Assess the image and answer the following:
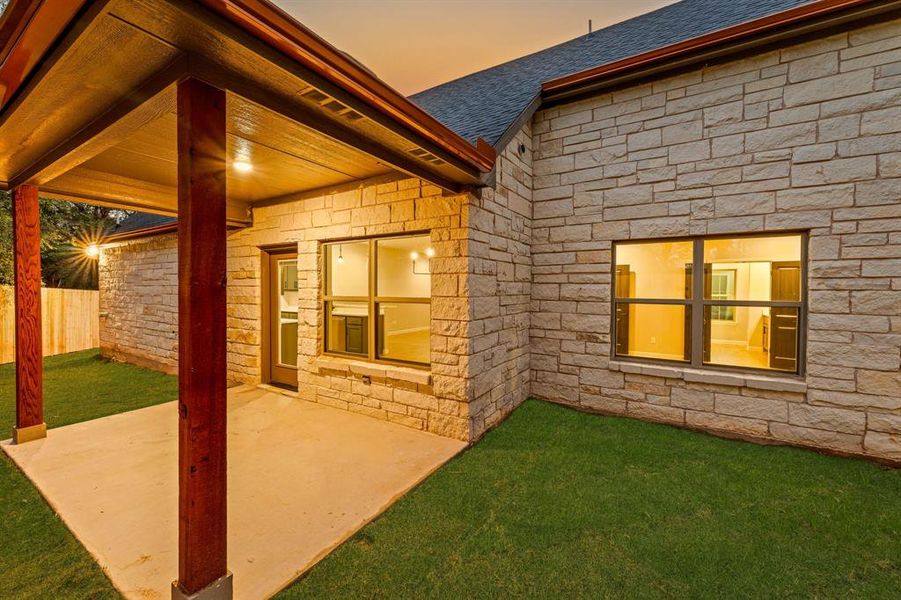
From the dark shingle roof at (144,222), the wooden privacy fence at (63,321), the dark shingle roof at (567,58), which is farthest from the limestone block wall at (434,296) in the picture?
the wooden privacy fence at (63,321)

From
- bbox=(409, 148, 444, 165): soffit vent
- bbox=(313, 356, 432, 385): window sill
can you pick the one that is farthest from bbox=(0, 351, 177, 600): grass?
bbox=(409, 148, 444, 165): soffit vent

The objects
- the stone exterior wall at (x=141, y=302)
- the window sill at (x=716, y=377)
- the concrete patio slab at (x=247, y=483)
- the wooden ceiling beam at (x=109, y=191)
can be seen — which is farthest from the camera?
the stone exterior wall at (x=141, y=302)

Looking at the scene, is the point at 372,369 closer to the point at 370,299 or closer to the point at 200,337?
the point at 370,299

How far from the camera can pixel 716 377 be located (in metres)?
3.92

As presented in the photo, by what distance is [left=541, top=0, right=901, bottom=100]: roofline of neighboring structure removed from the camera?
131 inches

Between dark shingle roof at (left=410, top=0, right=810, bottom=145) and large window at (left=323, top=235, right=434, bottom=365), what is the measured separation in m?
1.67

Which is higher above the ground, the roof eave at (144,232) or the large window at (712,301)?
the roof eave at (144,232)

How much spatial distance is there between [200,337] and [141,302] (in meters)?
8.22

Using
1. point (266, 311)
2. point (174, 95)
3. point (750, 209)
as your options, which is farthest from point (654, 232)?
point (266, 311)

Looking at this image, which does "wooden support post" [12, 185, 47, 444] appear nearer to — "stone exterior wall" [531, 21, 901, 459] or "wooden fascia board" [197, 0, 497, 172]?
"wooden fascia board" [197, 0, 497, 172]

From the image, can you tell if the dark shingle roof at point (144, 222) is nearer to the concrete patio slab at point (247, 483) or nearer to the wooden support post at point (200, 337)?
the concrete patio slab at point (247, 483)

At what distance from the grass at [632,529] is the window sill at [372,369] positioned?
94cm

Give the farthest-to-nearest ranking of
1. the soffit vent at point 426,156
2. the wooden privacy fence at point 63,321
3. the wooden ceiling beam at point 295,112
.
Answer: the wooden privacy fence at point 63,321, the soffit vent at point 426,156, the wooden ceiling beam at point 295,112

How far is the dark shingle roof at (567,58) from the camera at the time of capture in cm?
427
